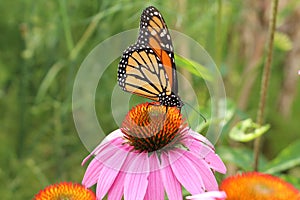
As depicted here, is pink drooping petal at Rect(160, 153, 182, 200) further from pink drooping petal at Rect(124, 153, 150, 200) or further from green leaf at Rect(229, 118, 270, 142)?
green leaf at Rect(229, 118, 270, 142)

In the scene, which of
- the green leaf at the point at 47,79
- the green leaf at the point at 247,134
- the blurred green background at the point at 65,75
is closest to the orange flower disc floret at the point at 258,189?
the green leaf at the point at 247,134

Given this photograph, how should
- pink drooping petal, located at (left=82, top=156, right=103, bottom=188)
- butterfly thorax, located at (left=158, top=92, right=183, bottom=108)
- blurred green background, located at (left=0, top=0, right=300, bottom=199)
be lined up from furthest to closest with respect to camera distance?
blurred green background, located at (left=0, top=0, right=300, bottom=199)
butterfly thorax, located at (left=158, top=92, right=183, bottom=108)
pink drooping petal, located at (left=82, top=156, right=103, bottom=188)

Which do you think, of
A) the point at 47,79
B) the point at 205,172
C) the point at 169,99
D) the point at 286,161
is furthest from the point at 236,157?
the point at 47,79

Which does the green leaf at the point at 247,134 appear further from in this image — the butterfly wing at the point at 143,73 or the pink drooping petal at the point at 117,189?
the pink drooping petal at the point at 117,189

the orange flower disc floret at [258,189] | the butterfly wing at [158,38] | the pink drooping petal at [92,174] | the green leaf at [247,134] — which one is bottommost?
the green leaf at [247,134]

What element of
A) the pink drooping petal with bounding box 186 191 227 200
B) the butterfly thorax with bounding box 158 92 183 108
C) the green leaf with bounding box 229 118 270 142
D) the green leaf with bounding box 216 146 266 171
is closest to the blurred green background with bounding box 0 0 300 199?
the green leaf with bounding box 216 146 266 171

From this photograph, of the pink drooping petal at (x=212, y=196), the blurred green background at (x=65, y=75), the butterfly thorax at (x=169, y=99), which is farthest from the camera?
the blurred green background at (x=65, y=75)
